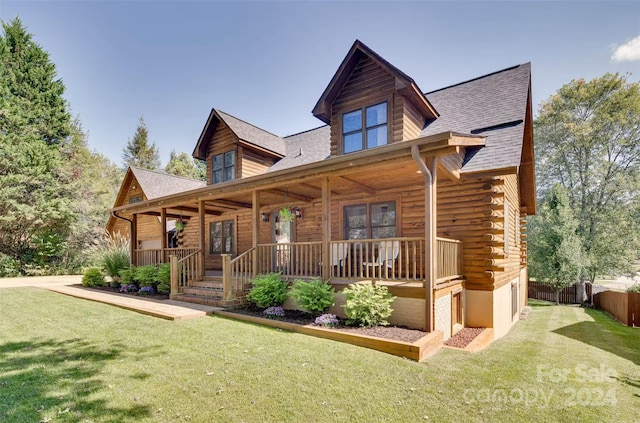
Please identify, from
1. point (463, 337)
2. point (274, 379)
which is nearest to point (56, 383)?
point (274, 379)

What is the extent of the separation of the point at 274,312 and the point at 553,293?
68.5ft

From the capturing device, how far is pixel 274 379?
407cm

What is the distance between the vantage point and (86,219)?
22.5m

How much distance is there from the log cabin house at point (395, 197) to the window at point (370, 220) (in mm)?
32

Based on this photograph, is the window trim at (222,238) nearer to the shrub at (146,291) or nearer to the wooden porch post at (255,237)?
the shrub at (146,291)

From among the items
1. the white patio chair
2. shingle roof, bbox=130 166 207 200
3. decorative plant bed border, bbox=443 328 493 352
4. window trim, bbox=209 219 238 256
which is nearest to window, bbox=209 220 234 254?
window trim, bbox=209 219 238 256

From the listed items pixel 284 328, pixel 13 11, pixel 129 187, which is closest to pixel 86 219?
pixel 129 187

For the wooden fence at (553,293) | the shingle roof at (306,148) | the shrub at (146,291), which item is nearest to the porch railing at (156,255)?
the shrub at (146,291)

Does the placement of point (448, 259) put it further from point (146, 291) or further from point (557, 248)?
point (557, 248)

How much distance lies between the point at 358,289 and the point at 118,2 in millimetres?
13732

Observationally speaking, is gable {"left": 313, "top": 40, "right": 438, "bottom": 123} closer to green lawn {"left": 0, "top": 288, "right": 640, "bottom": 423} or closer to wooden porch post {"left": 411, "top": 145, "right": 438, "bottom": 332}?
wooden porch post {"left": 411, "top": 145, "right": 438, "bottom": 332}

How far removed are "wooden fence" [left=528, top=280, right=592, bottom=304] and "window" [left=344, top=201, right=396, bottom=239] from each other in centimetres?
1764

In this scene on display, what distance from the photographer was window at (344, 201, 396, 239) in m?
9.32

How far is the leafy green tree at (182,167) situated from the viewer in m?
40.3
